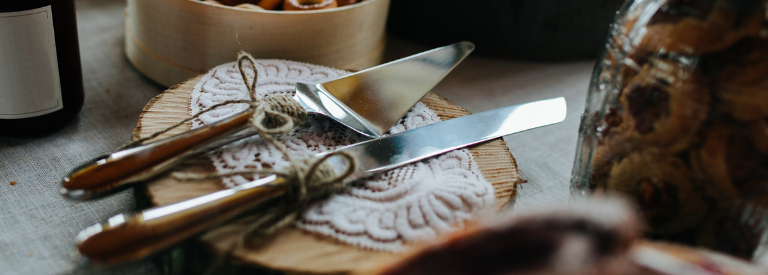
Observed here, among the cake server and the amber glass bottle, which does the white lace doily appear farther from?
the amber glass bottle

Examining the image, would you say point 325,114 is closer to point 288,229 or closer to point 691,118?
point 288,229

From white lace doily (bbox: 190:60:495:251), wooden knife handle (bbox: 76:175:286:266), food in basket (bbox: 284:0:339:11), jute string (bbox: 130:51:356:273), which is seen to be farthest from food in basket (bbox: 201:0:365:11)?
wooden knife handle (bbox: 76:175:286:266)

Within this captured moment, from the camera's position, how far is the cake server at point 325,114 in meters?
0.36

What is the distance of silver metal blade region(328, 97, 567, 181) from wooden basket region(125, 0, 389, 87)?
202 millimetres

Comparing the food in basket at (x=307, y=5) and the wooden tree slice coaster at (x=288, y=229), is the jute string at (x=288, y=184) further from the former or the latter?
the food in basket at (x=307, y=5)

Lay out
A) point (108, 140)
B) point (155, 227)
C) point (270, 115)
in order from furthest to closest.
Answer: point (108, 140) < point (270, 115) < point (155, 227)

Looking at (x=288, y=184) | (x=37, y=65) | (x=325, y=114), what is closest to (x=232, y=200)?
(x=288, y=184)

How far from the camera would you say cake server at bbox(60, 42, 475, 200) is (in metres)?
0.36

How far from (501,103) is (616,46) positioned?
37 centimetres

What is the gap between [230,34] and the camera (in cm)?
57

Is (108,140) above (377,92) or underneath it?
underneath

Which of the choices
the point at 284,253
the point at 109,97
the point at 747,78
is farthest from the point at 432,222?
the point at 109,97

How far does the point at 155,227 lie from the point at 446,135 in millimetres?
262

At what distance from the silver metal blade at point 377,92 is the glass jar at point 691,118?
0.66ft
